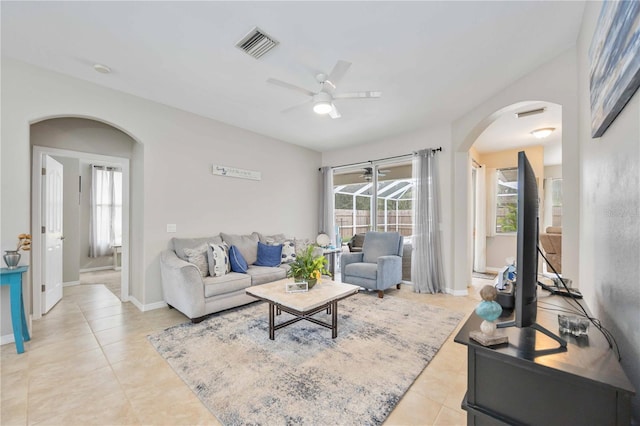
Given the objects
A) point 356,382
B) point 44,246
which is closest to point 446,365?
point 356,382

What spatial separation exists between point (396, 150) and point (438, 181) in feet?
3.37

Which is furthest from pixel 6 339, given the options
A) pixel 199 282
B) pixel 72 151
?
pixel 72 151

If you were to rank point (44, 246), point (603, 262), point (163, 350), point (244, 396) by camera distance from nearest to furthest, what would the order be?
1. point (603, 262)
2. point (244, 396)
3. point (163, 350)
4. point (44, 246)

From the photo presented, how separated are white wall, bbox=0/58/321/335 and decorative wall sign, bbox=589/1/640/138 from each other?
4.19 metres

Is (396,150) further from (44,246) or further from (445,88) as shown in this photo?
(44,246)

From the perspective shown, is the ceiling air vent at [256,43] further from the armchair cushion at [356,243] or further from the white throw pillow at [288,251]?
the armchair cushion at [356,243]

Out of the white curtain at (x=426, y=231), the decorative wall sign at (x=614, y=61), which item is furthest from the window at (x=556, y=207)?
the decorative wall sign at (x=614, y=61)

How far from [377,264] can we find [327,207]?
2111 mm

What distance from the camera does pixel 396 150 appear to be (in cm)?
499

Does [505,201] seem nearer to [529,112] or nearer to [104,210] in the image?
[529,112]

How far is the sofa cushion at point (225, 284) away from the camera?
3.13 m

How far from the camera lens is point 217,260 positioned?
135 inches

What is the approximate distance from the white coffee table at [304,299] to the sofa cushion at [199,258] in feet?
2.86

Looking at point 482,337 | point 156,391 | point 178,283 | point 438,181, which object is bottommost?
point 156,391
